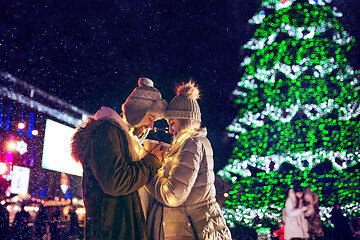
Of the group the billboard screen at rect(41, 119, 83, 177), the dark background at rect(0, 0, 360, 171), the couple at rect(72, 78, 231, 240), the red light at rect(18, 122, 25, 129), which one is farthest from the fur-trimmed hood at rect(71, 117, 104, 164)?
the red light at rect(18, 122, 25, 129)

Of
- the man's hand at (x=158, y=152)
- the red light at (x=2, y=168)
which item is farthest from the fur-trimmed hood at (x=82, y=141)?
the red light at (x=2, y=168)

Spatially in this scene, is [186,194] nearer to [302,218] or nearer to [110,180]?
[110,180]

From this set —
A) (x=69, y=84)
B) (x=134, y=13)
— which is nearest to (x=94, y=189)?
(x=134, y=13)

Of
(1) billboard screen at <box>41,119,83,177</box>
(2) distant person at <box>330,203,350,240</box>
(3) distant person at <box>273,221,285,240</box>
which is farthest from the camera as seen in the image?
(1) billboard screen at <box>41,119,83,177</box>

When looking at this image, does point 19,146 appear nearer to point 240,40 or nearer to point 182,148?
point 240,40

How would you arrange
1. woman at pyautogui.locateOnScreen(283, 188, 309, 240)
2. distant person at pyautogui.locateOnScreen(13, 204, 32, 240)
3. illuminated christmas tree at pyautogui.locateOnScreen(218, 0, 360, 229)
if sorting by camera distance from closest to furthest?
woman at pyautogui.locateOnScreen(283, 188, 309, 240), illuminated christmas tree at pyautogui.locateOnScreen(218, 0, 360, 229), distant person at pyautogui.locateOnScreen(13, 204, 32, 240)

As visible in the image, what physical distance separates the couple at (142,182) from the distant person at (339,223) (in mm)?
6289

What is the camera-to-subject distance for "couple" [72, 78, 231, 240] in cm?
236

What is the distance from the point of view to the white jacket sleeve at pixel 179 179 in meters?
2.46

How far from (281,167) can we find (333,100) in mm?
2378

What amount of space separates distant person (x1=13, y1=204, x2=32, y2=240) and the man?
8249mm

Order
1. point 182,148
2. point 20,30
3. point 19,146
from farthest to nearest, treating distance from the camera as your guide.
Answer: point 19,146 < point 20,30 < point 182,148

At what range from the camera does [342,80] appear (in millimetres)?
8562

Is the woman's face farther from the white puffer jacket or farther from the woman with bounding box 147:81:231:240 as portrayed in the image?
the white puffer jacket
